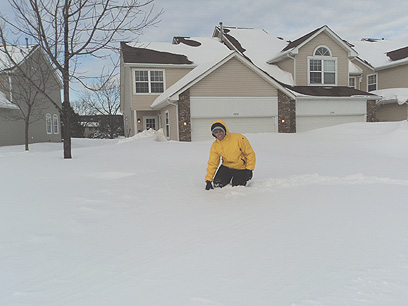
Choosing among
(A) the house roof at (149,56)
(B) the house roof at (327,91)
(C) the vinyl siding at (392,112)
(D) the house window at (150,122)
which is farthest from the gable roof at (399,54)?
(D) the house window at (150,122)

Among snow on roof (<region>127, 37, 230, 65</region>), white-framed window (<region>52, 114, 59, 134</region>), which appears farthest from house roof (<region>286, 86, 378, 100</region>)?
white-framed window (<region>52, 114, 59, 134</region>)

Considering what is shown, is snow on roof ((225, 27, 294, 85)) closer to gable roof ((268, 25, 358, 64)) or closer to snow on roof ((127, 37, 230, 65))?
gable roof ((268, 25, 358, 64))

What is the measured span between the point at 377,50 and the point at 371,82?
4.05 m

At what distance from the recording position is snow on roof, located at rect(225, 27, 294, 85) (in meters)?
20.7

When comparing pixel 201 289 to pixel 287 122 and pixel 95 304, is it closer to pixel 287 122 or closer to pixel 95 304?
pixel 95 304

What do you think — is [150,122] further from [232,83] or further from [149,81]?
[232,83]

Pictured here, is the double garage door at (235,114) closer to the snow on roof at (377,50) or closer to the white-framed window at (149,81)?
the white-framed window at (149,81)

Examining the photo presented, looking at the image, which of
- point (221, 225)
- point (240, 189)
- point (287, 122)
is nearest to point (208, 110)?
point (287, 122)

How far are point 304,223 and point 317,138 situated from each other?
11785mm

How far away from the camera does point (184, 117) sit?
16094mm

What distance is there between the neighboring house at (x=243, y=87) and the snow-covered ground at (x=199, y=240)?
969 cm

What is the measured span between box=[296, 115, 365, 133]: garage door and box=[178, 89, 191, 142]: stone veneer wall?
668 cm

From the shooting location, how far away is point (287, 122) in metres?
17.7

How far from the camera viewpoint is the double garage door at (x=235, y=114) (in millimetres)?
16391
